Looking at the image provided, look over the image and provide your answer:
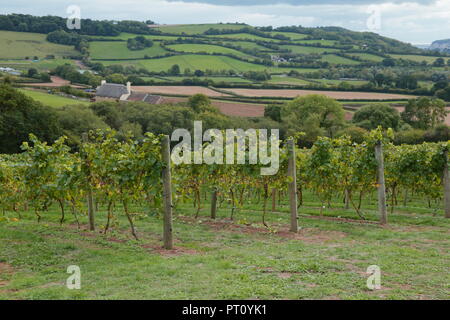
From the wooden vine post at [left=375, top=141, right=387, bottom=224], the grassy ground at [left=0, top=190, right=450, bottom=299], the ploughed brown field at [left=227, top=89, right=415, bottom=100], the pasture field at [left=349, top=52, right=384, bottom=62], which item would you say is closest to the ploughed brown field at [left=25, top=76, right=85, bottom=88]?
the ploughed brown field at [left=227, top=89, right=415, bottom=100]

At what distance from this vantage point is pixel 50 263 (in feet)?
35.0

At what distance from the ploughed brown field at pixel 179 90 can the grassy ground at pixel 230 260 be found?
3052 inches

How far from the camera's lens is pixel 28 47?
121m

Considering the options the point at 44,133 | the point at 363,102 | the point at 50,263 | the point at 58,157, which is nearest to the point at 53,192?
the point at 58,157

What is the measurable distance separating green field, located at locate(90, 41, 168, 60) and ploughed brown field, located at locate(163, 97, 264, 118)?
43.0 metres

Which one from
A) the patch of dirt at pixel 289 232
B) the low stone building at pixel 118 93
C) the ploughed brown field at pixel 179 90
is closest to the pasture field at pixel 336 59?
the ploughed brown field at pixel 179 90

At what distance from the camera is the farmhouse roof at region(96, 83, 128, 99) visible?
94.7 metres

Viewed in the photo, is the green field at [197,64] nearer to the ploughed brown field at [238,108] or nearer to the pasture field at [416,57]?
the ploughed brown field at [238,108]

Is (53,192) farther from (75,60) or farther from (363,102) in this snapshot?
(75,60)

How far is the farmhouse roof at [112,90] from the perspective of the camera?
94688 mm

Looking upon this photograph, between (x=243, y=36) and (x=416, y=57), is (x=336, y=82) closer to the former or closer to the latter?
A: (x=416, y=57)

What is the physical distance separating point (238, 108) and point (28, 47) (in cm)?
6855

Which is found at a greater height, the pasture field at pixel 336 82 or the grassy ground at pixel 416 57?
the grassy ground at pixel 416 57

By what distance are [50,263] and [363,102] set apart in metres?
80.9
